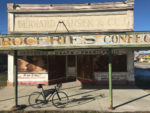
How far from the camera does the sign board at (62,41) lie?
468cm

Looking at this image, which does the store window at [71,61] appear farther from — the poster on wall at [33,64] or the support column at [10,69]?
the support column at [10,69]

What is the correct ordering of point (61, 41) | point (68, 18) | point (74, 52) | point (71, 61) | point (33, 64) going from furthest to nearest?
point (71, 61)
point (74, 52)
point (68, 18)
point (33, 64)
point (61, 41)

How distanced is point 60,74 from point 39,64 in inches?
79.5

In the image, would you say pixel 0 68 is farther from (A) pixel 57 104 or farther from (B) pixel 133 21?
(B) pixel 133 21

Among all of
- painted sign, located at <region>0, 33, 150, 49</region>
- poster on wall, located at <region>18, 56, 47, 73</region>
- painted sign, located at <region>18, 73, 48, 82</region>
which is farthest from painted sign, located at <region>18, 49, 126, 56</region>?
painted sign, located at <region>0, 33, 150, 49</region>

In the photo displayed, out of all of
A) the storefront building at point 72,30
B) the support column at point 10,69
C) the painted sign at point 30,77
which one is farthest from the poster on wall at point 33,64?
the support column at point 10,69

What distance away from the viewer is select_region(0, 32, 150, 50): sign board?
15.4ft

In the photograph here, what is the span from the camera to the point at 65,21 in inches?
371

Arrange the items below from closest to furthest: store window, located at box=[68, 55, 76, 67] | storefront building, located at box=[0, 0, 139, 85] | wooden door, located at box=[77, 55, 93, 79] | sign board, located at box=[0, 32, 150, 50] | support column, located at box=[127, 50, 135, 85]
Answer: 1. sign board, located at box=[0, 32, 150, 50]
2. support column, located at box=[127, 50, 135, 85]
3. storefront building, located at box=[0, 0, 139, 85]
4. wooden door, located at box=[77, 55, 93, 79]
5. store window, located at box=[68, 55, 76, 67]

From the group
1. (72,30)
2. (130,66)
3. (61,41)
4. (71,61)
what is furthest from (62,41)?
(130,66)

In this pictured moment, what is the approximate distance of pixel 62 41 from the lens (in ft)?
15.5

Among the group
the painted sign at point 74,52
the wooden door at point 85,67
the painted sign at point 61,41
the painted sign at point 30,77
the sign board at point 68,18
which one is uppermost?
the sign board at point 68,18

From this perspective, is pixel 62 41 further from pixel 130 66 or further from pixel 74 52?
pixel 130 66

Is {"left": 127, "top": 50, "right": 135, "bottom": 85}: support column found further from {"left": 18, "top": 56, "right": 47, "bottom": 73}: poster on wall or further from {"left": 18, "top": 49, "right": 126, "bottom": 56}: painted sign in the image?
{"left": 18, "top": 56, "right": 47, "bottom": 73}: poster on wall
